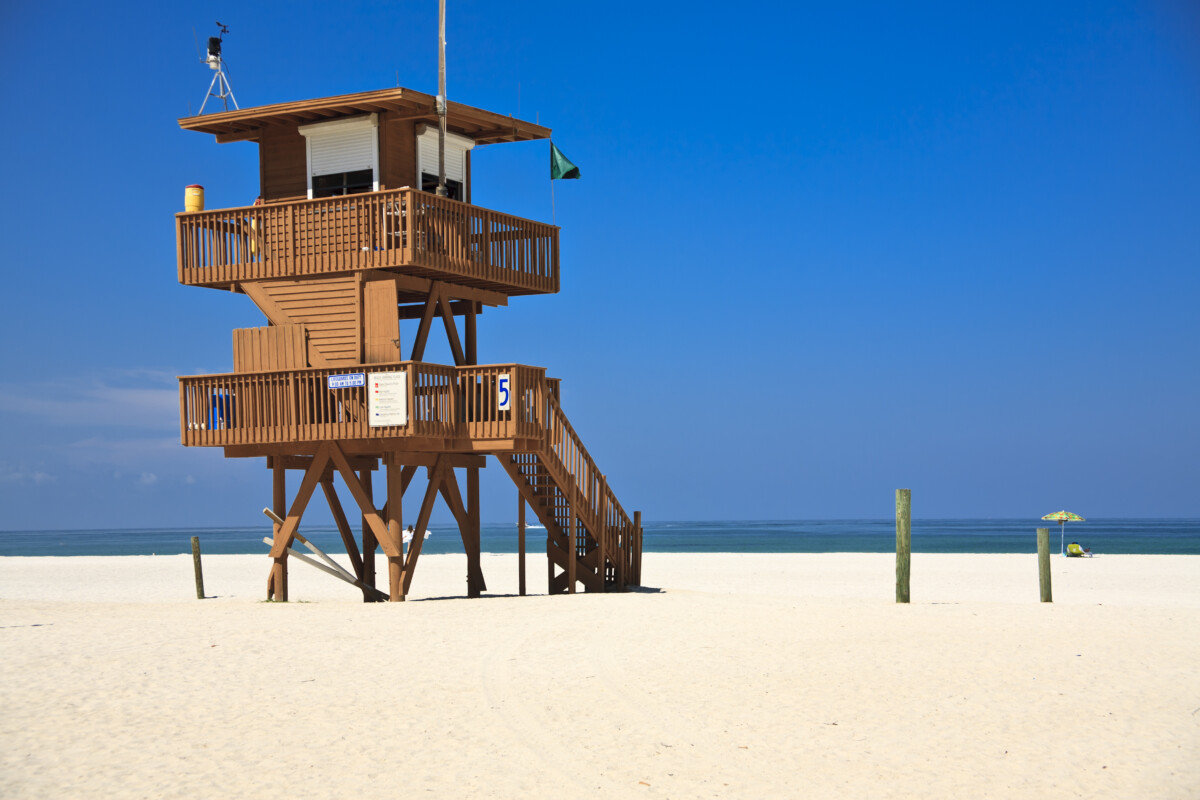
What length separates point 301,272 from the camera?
18656 millimetres

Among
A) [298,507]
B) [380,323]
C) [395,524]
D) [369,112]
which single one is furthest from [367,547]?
[369,112]

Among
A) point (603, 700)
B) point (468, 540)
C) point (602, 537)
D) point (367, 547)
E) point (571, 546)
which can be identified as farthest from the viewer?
point (367, 547)

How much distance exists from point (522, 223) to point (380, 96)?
126 inches

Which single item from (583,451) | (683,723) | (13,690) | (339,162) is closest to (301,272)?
(339,162)

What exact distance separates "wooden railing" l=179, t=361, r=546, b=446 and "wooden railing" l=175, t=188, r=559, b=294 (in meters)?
1.69

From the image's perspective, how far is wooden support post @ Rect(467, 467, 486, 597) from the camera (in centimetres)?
2127

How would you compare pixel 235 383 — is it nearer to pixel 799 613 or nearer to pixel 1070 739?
pixel 799 613

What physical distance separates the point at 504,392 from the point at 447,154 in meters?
4.76

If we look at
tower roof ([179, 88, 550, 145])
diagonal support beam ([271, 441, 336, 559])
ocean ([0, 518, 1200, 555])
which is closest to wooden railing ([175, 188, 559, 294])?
tower roof ([179, 88, 550, 145])

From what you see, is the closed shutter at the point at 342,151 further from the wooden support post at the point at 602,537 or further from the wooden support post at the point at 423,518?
the wooden support post at the point at 602,537

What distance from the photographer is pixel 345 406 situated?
723 inches

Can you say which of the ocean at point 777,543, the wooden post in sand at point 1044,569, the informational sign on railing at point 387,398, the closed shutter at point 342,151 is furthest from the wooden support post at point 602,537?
the ocean at point 777,543

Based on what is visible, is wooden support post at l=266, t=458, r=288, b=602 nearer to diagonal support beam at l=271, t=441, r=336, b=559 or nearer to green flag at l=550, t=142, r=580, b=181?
diagonal support beam at l=271, t=441, r=336, b=559

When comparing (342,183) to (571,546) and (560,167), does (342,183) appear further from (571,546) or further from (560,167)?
(571,546)
